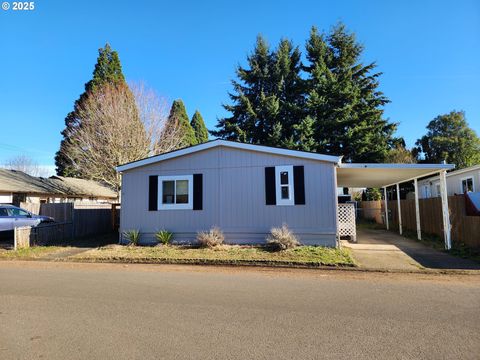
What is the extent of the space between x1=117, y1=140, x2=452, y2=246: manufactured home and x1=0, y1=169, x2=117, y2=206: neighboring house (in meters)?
11.7

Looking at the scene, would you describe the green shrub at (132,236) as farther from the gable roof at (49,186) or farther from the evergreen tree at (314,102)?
the evergreen tree at (314,102)

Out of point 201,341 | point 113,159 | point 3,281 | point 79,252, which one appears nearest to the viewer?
point 201,341

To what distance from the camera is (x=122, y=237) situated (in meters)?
12.5

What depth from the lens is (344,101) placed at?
26.1 metres

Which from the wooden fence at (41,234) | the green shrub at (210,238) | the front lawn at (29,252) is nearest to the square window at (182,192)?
the green shrub at (210,238)

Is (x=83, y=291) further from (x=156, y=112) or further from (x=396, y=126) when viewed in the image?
(x=396, y=126)

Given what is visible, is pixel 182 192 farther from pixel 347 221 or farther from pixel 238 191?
pixel 347 221

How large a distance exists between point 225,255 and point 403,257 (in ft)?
17.2

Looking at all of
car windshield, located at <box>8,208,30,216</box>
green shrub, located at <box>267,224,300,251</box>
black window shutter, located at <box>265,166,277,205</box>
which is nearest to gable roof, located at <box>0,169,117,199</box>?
car windshield, located at <box>8,208,30,216</box>

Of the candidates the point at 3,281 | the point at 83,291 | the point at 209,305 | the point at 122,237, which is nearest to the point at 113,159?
the point at 122,237

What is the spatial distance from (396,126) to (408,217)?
13.2m

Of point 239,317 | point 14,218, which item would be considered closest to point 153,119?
point 14,218

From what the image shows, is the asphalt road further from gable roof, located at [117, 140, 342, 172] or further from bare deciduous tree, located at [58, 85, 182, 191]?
bare deciduous tree, located at [58, 85, 182, 191]

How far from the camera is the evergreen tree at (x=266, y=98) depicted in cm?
2595
